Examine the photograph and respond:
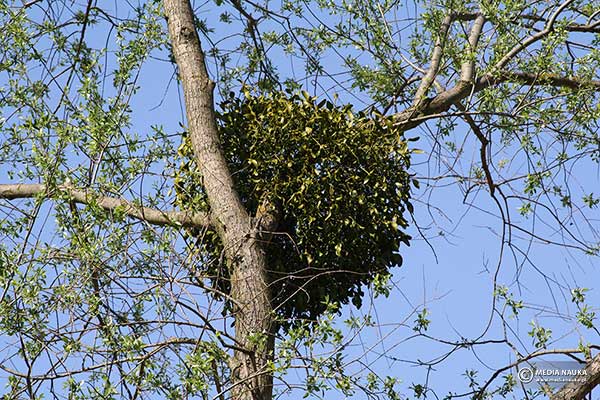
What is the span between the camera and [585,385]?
4.57 metres

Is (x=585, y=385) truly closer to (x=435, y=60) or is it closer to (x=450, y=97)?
(x=450, y=97)

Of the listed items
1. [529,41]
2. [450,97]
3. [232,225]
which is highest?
[529,41]

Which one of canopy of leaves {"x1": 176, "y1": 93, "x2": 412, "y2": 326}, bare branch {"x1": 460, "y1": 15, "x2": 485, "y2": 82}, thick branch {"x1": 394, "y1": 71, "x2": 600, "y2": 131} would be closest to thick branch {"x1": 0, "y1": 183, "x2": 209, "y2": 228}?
canopy of leaves {"x1": 176, "y1": 93, "x2": 412, "y2": 326}

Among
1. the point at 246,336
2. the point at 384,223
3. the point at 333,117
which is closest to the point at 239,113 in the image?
the point at 333,117

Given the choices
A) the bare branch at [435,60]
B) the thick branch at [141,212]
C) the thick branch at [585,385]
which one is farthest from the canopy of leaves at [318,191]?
the thick branch at [585,385]

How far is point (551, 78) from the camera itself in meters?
6.02

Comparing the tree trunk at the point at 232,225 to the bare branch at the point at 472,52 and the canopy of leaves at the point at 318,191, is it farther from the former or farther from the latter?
the bare branch at the point at 472,52

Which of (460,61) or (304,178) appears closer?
(304,178)

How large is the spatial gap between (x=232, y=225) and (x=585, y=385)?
1636 millimetres

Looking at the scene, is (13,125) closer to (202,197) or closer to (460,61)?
(202,197)

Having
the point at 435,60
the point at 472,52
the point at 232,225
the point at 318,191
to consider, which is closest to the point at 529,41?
the point at 472,52

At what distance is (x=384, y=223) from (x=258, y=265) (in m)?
0.71

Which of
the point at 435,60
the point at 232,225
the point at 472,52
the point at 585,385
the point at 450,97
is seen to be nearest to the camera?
the point at 585,385

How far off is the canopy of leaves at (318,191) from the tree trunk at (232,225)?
147mm
